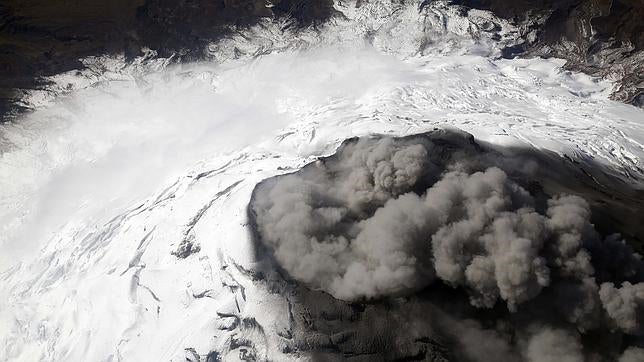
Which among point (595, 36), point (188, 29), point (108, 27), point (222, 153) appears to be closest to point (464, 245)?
point (222, 153)

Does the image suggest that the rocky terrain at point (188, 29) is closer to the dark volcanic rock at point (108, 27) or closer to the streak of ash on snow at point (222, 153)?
the dark volcanic rock at point (108, 27)

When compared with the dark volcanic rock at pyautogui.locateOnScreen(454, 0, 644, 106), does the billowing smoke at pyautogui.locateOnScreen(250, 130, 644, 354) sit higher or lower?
higher

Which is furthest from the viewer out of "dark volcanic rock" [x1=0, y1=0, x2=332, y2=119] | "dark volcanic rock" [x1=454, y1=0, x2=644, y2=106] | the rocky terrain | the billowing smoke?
"dark volcanic rock" [x1=0, y1=0, x2=332, y2=119]

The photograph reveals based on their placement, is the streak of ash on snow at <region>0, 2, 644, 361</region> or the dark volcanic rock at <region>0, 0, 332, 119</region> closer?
the streak of ash on snow at <region>0, 2, 644, 361</region>

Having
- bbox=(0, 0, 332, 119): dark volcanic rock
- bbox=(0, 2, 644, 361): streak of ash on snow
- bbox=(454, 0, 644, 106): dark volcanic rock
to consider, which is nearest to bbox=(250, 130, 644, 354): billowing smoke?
bbox=(0, 2, 644, 361): streak of ash on snow

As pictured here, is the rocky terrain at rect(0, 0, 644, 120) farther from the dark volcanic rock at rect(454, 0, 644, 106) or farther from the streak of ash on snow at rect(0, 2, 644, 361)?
the streak of ash on snow at rect(0, 2, 644, 361)
